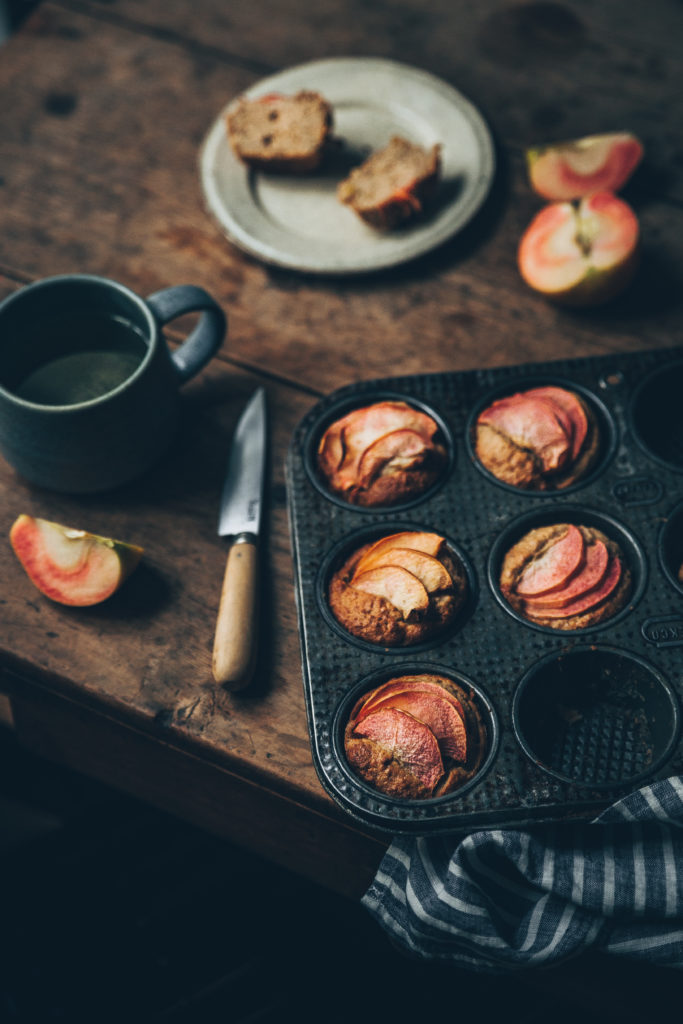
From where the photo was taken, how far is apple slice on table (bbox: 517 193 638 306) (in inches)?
49.6

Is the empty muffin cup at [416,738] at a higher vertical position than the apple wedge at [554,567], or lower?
lower

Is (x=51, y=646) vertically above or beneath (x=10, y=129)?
beneath

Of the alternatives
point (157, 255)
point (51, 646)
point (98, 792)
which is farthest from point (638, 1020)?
point (157, 255)

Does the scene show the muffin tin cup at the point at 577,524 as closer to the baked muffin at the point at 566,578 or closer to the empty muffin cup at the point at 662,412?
the baked muffin at the point at 566,578

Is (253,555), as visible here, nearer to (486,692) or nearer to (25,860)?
(486,692)

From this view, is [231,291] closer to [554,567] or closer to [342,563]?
[342,563]

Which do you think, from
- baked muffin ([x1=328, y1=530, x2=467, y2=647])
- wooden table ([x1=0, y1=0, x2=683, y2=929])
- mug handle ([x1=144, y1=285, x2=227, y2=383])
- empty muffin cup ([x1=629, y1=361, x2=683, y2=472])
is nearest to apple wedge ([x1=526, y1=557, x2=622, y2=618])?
baked muffin ([x1=328, y1=530, x2=467, y2=647])

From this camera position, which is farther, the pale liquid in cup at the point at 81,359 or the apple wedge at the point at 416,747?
the pale liquid in cup at the point at 81,359

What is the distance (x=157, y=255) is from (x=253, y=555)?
0.60 metres

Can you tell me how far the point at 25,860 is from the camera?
1.56m

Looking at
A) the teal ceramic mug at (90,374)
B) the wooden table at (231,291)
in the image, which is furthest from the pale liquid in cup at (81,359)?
the wooden table at (231,291)

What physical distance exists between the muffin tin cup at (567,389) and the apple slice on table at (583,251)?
21 cm

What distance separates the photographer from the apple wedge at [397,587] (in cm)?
99

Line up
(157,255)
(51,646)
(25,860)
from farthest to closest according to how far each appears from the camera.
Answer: (25,860) → (157,255) → (51,646)
